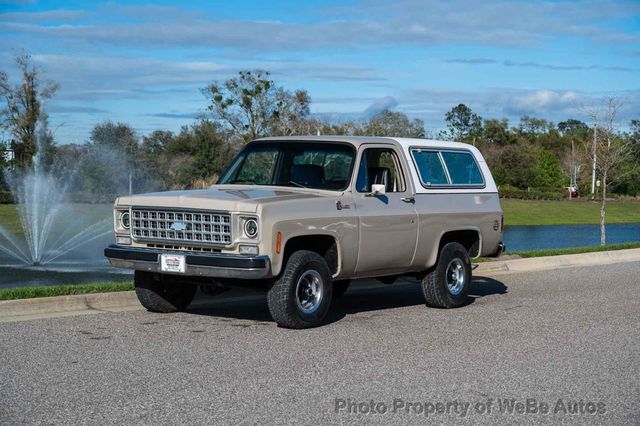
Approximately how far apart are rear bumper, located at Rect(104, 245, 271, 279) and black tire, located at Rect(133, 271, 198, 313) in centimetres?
51

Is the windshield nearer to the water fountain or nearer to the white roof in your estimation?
the white roof

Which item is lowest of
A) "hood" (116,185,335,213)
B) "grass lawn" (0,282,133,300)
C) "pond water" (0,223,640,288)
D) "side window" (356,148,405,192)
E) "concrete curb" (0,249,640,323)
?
"pond water" (0,223,640,288)

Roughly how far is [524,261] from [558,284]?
94.0 inches

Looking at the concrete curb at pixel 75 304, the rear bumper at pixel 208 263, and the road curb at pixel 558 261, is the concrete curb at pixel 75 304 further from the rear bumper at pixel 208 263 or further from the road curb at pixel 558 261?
the road curb at pixel 558 261

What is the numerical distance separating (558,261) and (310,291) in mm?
9377

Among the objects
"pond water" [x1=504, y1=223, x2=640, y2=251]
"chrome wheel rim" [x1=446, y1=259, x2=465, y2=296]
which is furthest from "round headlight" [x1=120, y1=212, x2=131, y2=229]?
"pond water" [x1=504, y1=223, x2=640, y2=251]

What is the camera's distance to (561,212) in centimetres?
5416

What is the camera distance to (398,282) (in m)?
15.0

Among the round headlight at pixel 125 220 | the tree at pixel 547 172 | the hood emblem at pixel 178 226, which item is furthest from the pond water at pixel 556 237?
the tree at pixel 547 172

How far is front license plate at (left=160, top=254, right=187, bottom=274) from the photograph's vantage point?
9672mm

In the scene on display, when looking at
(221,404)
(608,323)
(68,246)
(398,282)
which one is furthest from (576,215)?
(221,404)

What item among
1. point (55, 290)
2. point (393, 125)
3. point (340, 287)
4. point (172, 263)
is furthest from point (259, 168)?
point (393, 125)

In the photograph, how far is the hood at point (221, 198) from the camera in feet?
31.4

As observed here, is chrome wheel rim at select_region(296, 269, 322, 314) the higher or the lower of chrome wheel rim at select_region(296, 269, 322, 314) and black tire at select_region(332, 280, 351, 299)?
the higher
